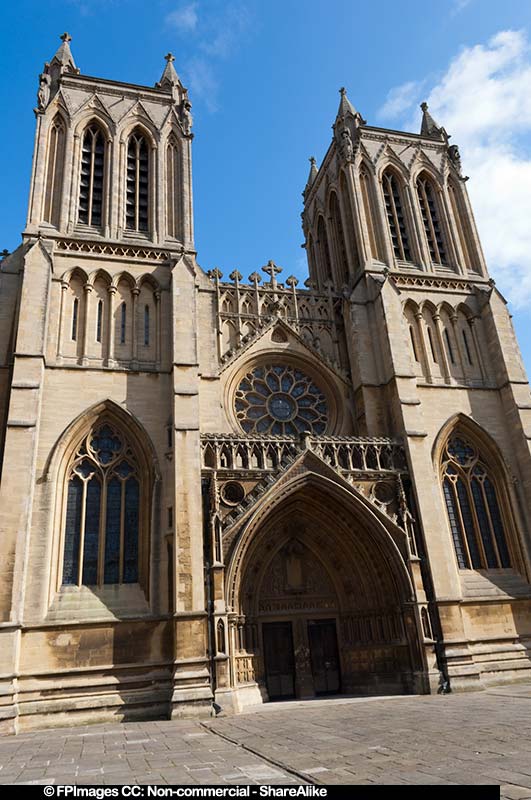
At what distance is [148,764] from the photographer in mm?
8266

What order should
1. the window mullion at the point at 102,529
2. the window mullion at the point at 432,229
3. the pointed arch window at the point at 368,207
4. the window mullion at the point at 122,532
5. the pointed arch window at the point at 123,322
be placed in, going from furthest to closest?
1. the window mullion at the point at 432,229
2. the pointed arch window at the point at 368,207
3. the pointed arch window at the point at 123,322
4. the window mullion at the point at 122,532
5. the window mullion at the point at 102,529

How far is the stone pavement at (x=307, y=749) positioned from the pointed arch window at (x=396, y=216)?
18.0 m

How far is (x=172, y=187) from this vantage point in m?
24.2

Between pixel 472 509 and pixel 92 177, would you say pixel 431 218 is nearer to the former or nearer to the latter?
pixel 472 509

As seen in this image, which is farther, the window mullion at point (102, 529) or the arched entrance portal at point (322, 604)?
the arched entrance portal at point (322, 604)

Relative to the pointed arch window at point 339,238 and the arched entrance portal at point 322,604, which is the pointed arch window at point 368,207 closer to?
the pointed arch window at point 339,238

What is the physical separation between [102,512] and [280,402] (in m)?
7.95

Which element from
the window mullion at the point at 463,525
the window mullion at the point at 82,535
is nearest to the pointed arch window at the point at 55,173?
the window mullion at the point at 82,535

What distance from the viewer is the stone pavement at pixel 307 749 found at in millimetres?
6879

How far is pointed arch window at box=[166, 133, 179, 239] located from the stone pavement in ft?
56.6

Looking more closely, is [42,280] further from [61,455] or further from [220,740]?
[220,740]

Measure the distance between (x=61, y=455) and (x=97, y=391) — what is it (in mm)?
2431

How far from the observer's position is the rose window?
21.7m

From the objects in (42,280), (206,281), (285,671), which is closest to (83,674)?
(285,671)
